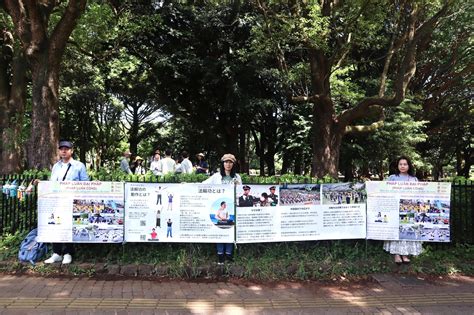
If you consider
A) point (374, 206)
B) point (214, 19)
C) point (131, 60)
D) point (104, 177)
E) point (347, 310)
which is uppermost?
point (214, 19)

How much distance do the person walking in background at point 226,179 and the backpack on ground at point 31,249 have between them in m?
2.75

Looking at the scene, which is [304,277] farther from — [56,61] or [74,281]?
[56,61]

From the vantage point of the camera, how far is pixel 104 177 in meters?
6.84

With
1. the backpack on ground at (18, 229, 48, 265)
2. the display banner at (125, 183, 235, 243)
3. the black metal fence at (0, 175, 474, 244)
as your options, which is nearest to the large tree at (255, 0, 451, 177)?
the black metal fence at (0, 175, 474, 244)

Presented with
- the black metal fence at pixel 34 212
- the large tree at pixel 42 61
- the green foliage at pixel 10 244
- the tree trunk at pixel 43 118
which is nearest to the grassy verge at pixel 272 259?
the green foliage at pixel 10 244

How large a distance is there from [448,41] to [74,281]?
19826 mm

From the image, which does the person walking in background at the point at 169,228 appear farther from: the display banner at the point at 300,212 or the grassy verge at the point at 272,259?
the display banner at the point at 300,212

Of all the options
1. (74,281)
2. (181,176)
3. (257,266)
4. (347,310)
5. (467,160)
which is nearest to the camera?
(347,310)

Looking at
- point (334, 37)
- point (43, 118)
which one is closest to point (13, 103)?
point (43, 118)

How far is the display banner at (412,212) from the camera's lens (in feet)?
21.2

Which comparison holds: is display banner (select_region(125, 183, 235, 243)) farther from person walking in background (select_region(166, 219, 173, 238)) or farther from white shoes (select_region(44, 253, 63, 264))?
white shoes (select_region(44, 253, 63, 264))

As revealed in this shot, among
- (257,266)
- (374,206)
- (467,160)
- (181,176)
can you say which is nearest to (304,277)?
(257,266)

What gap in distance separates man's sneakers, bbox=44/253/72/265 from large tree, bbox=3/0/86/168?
3.00 meters

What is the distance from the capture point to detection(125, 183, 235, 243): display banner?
6.20 m
